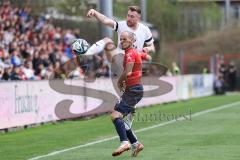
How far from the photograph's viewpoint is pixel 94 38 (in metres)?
40.3

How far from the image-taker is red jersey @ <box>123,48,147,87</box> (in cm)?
1207

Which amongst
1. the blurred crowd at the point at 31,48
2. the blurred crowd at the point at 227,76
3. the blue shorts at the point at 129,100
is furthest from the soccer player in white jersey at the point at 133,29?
the blurred crowd at the point at 227,76

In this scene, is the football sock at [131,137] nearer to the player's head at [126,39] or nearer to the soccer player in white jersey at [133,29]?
the soccer player in white jersey at [133,29]

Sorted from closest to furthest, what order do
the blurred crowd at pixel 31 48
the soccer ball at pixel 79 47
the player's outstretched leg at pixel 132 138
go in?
the player's outstretched leg at pixel 132 138
the soccer ball at pixel 79 47
the blurred crowd at pixel 31 48

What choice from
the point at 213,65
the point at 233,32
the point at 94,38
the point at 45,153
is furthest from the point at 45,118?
the point at 233,32

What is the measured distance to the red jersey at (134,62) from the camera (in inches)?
475

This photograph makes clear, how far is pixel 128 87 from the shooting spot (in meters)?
12.3

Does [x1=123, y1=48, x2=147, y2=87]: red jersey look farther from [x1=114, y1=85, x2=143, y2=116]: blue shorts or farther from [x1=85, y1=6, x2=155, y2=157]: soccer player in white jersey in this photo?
[x1=85, y1=6, x2=155, y2=157]: soccer player in white jersey

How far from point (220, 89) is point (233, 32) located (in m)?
19.4

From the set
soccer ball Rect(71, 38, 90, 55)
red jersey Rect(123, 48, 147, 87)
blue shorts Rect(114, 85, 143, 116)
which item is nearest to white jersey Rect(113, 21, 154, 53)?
soccer ball Rect(71, 38, 90, 55)

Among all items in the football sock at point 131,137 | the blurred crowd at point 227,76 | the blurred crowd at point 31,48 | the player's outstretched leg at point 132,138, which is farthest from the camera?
the blurred crowd at point 227,76

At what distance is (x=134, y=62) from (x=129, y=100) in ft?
2.09

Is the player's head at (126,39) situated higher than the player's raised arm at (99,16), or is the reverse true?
the player's raised arm at (99,16)

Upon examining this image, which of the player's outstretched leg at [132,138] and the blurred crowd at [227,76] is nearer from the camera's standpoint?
the player's outstretched leg at [132,138]
